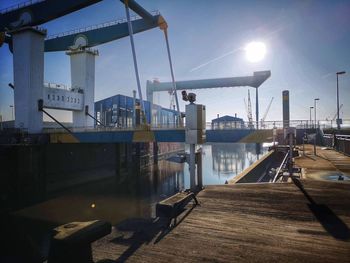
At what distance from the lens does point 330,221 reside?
19.5 feet

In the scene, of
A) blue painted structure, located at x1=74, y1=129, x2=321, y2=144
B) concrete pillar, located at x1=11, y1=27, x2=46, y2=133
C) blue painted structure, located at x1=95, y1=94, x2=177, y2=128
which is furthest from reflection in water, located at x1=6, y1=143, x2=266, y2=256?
blue painted structure, located at x1=95, y1=94, x2=177, y2=128

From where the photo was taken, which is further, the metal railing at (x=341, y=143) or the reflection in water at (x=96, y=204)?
the metal railing at (x=341, y=143)

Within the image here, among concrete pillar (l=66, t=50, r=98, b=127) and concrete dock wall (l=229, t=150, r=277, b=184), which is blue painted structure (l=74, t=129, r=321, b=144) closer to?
concrete dock wall (l=229, t=150, r=277, b=184)

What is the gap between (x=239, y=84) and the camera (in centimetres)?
5509

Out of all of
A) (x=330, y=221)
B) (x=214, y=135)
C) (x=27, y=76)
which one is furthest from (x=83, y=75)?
(x=330, y=221)

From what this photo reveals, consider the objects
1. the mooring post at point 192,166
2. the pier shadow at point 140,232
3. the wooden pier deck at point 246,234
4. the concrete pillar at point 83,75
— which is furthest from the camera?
the concrete pillar at point 83,75

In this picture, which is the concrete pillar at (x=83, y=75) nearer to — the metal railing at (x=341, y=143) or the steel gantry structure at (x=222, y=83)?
the steel gantry structure at (x=222, y=83)

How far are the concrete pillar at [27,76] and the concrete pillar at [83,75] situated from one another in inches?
257

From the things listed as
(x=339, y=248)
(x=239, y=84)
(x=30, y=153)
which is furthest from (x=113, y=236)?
(x=239, y=84)

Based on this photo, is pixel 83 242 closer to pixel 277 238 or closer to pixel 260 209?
pixel 277 238

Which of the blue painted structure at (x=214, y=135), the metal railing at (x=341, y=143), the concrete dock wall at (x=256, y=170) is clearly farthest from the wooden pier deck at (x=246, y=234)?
the metal railing at (x=341, y=143)

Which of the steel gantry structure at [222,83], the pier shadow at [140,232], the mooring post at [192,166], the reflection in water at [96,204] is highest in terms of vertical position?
the steel gantry structure at [222,83]

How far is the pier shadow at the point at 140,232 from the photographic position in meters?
4.90

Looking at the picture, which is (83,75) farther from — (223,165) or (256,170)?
(223,165)
